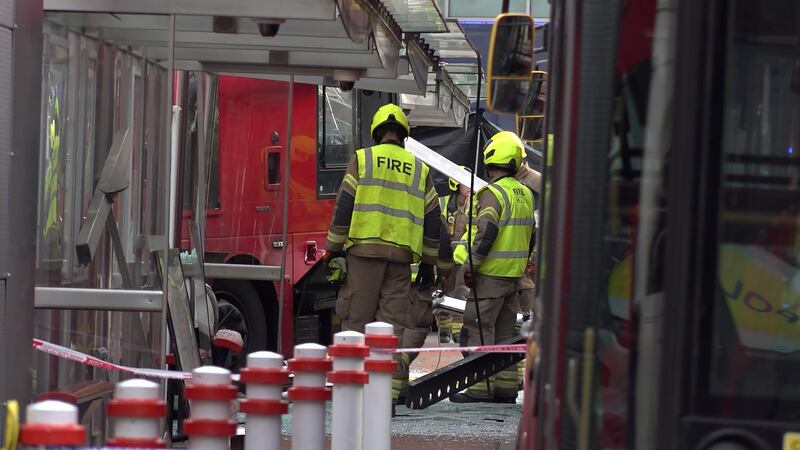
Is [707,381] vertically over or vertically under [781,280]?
under

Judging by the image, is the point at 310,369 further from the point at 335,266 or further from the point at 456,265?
the point at 456,265

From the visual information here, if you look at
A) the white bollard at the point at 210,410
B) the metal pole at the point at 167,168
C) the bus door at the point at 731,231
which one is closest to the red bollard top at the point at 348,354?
the white bollard at the point at 210,410

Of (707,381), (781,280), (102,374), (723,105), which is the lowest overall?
(102,374)

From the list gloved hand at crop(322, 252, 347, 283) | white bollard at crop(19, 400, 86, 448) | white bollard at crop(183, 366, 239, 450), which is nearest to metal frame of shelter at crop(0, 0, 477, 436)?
gloved hand at crop(322, 252, 347, 283)

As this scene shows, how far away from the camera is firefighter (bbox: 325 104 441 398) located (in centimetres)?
939

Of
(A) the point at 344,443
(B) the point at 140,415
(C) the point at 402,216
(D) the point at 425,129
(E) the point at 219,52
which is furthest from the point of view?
(D) the point at 425,129

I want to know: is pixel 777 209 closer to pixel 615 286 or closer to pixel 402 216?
pixel 615 286

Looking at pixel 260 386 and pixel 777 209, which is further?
pixel 260 386

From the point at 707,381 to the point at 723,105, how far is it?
0.64 metres

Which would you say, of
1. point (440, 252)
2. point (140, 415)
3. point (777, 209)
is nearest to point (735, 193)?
point (777, 209)

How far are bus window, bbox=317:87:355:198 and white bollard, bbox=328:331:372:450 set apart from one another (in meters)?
7.73

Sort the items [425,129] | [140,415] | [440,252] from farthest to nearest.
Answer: [425,129] → [440,252] → [140,415]

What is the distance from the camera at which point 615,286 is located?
3459 mm

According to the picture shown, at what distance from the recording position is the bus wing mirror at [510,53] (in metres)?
3.98
